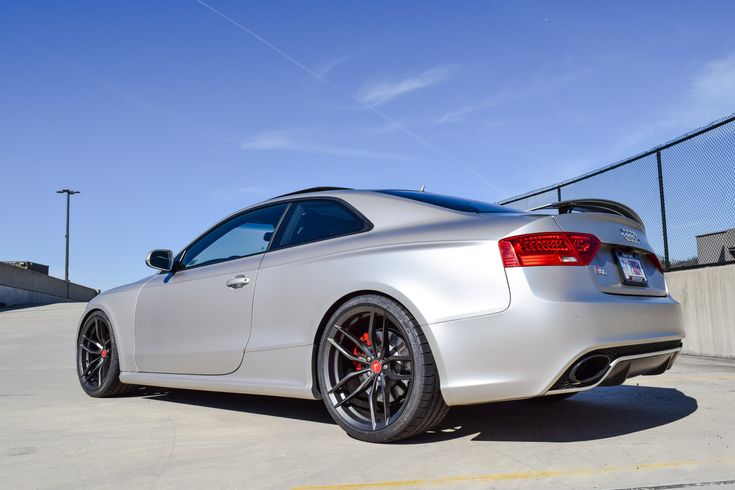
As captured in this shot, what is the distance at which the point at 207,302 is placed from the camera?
484 cm

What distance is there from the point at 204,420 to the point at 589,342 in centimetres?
259

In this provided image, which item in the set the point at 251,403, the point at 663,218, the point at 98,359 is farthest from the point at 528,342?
the point at 663,218

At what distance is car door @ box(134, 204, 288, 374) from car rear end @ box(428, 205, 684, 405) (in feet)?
5.37

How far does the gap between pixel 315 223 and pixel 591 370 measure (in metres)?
1.91

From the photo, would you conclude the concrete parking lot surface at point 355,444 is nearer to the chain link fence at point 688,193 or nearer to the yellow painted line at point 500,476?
the yellow painted line at point 500,476

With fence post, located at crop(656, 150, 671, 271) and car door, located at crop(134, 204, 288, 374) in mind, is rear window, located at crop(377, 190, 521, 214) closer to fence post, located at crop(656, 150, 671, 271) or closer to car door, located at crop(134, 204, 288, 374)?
car door, located at crop(134, 204, 288, 374)

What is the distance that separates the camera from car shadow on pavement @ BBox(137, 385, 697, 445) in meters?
3.85

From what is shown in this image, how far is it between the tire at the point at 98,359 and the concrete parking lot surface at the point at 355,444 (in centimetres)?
15

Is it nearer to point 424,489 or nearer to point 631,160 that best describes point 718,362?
point 631,160

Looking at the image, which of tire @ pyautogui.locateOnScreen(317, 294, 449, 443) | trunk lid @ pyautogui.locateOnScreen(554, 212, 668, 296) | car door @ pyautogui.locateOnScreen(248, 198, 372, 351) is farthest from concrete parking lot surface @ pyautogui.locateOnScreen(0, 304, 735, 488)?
trunk lid @ pyautogui.locateOnScreen(554, 212, 668, 296)

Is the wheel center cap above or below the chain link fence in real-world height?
below

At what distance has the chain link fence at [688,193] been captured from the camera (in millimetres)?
8539

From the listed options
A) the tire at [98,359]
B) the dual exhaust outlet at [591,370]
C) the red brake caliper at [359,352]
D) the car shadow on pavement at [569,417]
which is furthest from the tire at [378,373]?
the tire at [98,359]

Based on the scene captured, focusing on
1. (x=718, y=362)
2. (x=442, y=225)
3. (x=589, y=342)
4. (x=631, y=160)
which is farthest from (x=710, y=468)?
(x=631, y=160)
